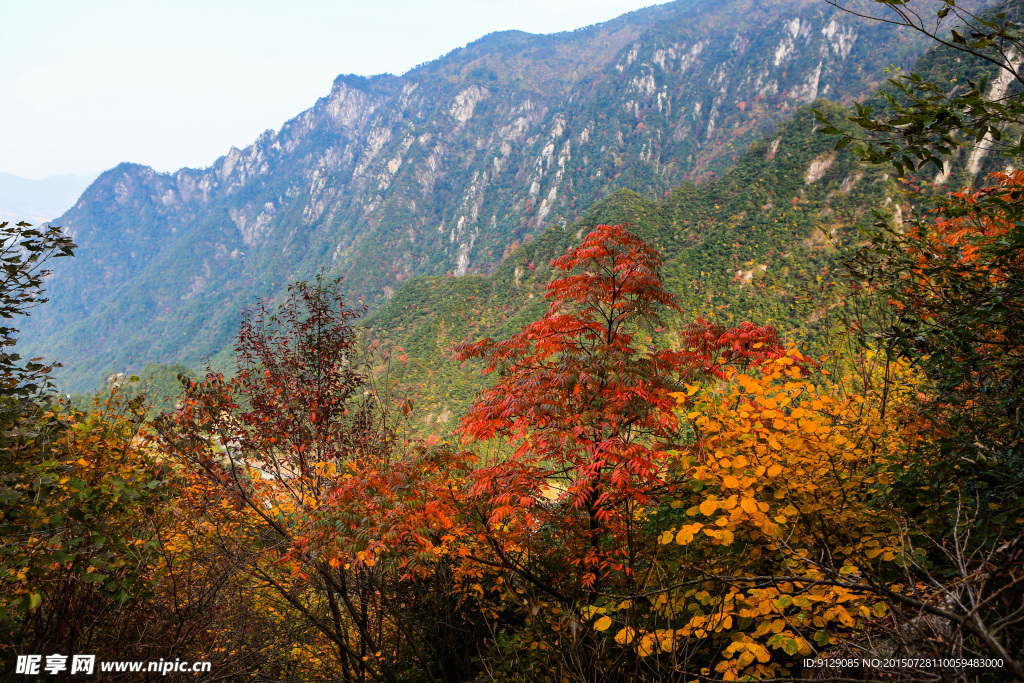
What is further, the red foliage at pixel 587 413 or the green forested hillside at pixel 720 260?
the green forested hillside at pixel 720 260

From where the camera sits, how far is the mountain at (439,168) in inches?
3056

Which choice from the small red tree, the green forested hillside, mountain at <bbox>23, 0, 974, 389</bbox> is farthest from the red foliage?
mountain at <bbox>23, 0, 974, 389</bbox>

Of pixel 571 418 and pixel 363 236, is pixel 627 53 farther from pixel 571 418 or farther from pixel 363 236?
pixel 571 418

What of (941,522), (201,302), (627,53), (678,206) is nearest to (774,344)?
(941,522)

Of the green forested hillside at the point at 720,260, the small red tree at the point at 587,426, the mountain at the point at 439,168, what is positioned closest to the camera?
the small red tree at the point at 587,426

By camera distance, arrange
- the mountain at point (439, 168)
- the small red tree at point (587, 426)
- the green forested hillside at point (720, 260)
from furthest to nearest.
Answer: the mountain at point (439, 168) → the green forested hillside at point (720, 260) → the small red tree at point (587, 426)

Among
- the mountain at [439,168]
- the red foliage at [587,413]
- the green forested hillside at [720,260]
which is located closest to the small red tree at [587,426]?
the red foliage at [587,413]

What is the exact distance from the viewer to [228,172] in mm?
158125

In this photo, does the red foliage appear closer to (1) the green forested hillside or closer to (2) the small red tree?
(2) the small red tree

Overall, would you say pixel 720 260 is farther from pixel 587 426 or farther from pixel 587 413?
pixel 587 426

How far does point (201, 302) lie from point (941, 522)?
136 meters

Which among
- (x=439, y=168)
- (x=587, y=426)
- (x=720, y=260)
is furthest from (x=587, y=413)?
(x=439, y=168)

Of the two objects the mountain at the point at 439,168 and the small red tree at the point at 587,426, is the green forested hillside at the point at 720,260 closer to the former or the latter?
the small red tree at the point at 587,426

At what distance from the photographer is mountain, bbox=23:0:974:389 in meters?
77.6
